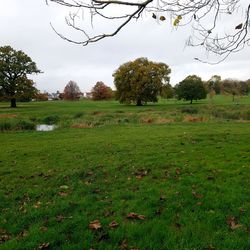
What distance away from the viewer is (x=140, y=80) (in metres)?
69.5

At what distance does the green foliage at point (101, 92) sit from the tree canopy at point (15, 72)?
48177 millimetres

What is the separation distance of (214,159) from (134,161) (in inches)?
106

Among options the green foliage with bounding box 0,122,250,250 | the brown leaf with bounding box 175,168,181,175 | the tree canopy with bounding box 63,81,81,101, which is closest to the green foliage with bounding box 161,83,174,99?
the green foliage with bounding box 0,122,250,250

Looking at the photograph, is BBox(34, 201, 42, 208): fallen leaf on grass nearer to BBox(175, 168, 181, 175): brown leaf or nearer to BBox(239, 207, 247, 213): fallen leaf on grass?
BBox(175, 168, 181, 175): brown leaf

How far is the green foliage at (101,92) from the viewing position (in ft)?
387

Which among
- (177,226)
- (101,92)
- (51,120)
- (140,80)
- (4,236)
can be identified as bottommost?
(51,120)

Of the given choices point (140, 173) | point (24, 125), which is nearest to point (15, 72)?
point (24, 125)

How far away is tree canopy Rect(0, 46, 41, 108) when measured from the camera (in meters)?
66.1

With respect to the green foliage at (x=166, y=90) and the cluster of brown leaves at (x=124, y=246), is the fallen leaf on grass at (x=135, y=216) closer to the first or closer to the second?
the cluster of brown leaves at (x=124, y=246)

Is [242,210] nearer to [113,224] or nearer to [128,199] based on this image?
[128,199]

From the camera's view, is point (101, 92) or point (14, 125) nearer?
point (14, 125)

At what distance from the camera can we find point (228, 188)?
8.16 metres

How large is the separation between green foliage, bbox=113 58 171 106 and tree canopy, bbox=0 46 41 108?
17410mm

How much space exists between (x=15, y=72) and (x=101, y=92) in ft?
171
